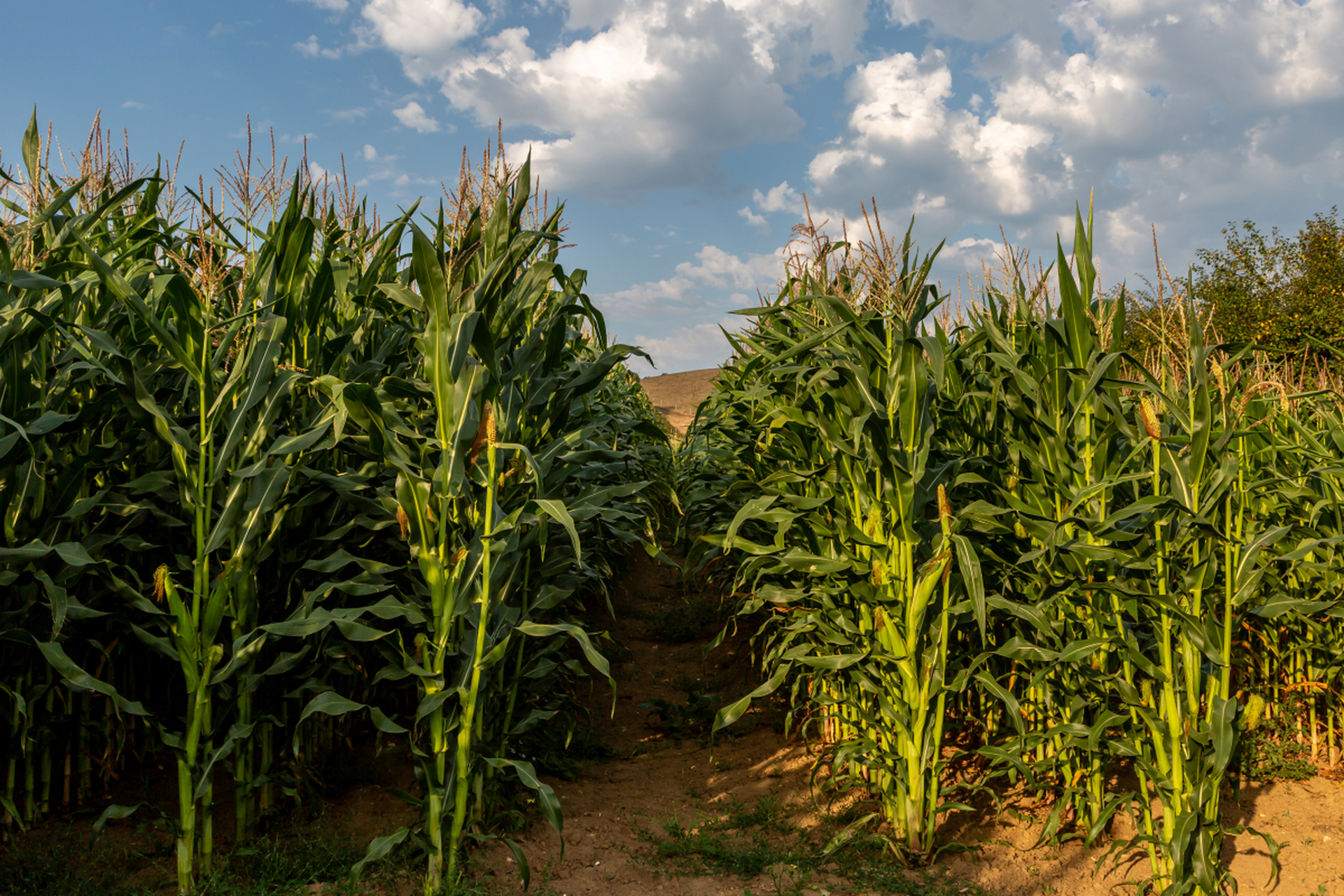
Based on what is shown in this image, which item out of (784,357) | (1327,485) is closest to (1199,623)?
(784,357)

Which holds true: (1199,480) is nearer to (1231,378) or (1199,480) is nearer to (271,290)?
(1231,378)

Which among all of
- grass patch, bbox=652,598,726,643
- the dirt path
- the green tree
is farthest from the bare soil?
the green tree

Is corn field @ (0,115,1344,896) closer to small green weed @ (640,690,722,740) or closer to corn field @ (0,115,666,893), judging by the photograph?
corn field @ (0,115,666,893)

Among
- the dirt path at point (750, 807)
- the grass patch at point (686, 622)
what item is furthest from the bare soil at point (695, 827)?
the grass patch at point (686, 622)

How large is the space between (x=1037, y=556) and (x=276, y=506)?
3.07 metres

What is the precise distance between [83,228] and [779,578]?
398 cm

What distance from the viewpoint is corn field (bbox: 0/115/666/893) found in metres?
2.89

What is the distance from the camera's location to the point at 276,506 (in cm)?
312

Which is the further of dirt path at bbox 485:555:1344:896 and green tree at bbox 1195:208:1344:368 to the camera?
green tree at bbox 1195:208:1344:368

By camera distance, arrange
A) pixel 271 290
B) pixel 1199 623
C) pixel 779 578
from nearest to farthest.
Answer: pixel 1199 623 → pixel 271 290 → pixel 779 578

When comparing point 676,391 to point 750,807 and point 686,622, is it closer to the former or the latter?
point 686,622

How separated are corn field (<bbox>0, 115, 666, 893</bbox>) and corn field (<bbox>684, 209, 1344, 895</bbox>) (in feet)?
3.46

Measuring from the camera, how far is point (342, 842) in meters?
3.33

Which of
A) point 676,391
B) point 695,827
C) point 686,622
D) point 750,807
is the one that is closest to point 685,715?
point 750,807
